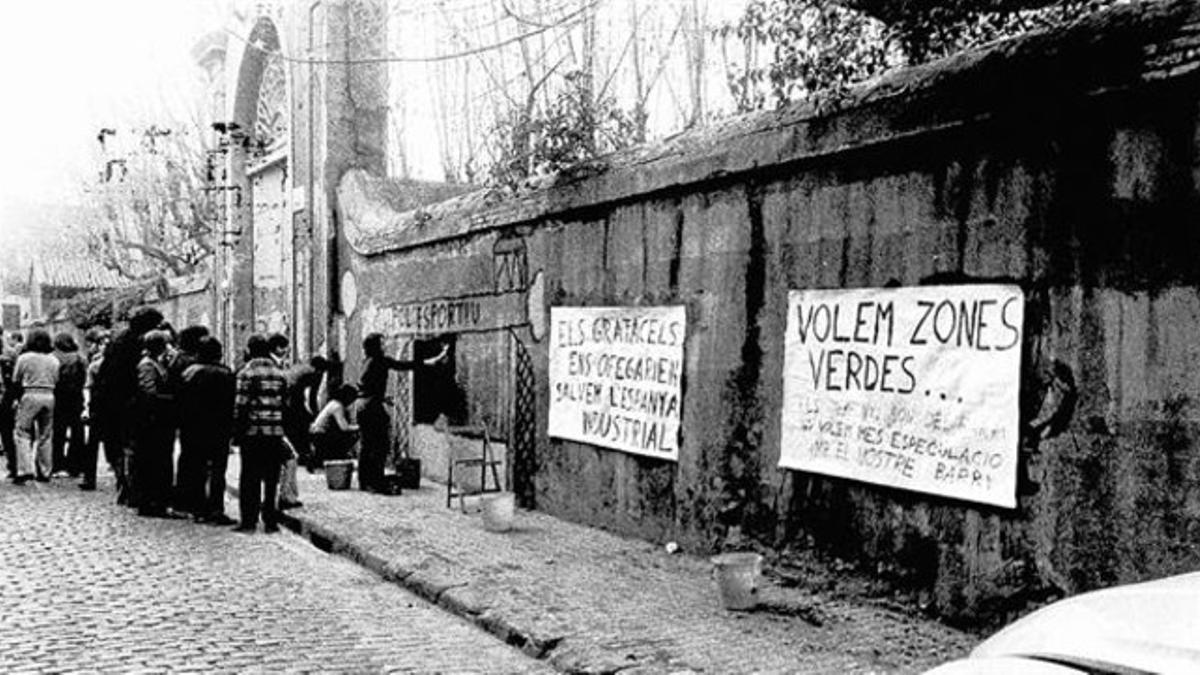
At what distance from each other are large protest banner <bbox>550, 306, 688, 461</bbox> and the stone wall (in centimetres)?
15

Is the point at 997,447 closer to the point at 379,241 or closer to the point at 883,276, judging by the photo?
the point at 883,276

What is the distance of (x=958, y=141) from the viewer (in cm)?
653

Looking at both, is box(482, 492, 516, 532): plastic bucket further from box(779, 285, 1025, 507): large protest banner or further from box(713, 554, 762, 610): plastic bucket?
box(713, 554, 762, 610): plastic bucket

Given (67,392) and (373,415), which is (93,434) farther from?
(373,415)

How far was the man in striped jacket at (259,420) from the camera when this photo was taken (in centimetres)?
998

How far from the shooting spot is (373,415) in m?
12.2

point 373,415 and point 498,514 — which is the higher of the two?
point 373,415

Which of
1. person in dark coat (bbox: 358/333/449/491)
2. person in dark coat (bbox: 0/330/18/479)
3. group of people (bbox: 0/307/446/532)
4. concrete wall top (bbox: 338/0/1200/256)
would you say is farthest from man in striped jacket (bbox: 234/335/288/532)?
person in dark coat (bbox: 0/330/18/479)

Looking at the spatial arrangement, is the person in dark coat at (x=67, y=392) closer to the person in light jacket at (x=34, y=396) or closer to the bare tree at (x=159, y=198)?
the person in light jacket at (x=34, y=396)

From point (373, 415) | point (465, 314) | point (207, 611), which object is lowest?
point (207, 611)

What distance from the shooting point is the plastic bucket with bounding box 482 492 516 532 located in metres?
9.80

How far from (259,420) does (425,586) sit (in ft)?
9.47

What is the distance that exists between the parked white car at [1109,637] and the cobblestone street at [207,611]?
13.9 feet

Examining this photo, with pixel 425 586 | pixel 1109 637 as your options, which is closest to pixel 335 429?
pixel 425 586
